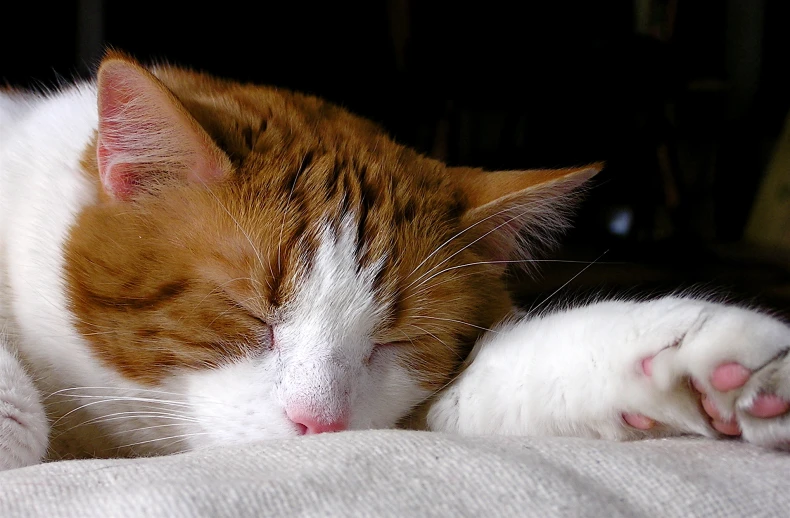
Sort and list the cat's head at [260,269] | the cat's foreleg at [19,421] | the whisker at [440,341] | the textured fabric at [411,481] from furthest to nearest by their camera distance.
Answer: the whisker at [440,341]
the cat's head at [260,269]
the cat's foreleg at [19,421]
the textured fabric at [411,481]

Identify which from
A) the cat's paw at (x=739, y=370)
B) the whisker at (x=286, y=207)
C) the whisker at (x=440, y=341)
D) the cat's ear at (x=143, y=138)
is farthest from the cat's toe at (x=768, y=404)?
the cat's ear at (x=143, y=138)

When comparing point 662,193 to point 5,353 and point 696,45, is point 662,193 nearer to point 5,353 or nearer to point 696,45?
point 696,45

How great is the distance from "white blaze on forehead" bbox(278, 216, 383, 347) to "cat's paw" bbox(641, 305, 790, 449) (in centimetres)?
37

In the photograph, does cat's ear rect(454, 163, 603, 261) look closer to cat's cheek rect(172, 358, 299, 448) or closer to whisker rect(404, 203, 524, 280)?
whisker rect(404, 203, 524, 280)

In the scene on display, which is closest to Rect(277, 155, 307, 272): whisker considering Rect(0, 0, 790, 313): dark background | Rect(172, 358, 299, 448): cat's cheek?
Rect(172, 358, 299, 448): cat's cheek

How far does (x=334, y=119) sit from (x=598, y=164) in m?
0.47

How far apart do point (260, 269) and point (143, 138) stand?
24 centimetres

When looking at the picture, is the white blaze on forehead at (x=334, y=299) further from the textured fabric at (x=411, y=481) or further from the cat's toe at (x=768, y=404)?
the cat's toe at (x=768, y=404)

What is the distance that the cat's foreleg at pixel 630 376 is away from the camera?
674 millimetres

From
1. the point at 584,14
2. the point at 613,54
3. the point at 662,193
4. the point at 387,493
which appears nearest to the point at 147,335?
the point at 387,493

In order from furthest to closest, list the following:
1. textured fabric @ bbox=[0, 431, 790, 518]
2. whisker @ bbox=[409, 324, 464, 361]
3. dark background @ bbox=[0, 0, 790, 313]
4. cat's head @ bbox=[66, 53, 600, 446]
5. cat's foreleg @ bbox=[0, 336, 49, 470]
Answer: dark background @ bbox=[0, 0, 790, 313], whisker @ bbox=[409, 324, 464, 361], cat's head @ bbox=[66, 53, 600, 446], cat's foreleg @ bbox=[0, 336, 49, 470], textured fabric @ bbox=[0, 431, 790, 518]

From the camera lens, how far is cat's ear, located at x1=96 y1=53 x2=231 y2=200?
0.88 metres

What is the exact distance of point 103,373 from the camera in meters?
0.97

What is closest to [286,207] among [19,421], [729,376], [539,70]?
[19,421]
